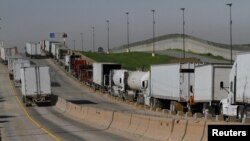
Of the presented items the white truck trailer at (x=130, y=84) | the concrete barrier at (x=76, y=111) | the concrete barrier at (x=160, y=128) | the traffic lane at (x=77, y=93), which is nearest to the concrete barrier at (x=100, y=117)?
the concrete barrier at (x=76, y=111)

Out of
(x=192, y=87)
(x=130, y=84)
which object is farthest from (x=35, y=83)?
(x=192, y=87)

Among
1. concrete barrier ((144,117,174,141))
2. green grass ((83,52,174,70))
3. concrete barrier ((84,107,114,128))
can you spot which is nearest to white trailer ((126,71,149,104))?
concrete barrier ((84,107,114,128))

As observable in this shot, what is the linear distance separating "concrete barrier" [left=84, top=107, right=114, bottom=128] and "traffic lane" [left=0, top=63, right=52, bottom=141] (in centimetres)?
401

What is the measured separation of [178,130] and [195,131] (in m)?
2.23

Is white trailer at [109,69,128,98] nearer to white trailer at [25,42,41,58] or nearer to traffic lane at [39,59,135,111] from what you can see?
traffic lane at [39,59,135,111]

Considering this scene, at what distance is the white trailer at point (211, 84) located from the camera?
36188mm

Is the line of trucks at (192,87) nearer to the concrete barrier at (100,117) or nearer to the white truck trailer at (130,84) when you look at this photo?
the white truck trailer at (130,84)

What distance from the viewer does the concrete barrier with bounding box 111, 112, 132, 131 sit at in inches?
1138

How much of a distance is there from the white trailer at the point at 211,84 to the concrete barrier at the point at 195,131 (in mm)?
16908

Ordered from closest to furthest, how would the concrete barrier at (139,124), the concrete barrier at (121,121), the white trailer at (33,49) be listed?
the concrete barrier at (139,124)
the concrete barrier at (121,121)
the white trailer at (33,49)

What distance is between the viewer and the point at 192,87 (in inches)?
1607

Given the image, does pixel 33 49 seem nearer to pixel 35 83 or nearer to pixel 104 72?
pixel 104 72

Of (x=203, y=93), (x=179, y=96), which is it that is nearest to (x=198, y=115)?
(x=203, y=93)

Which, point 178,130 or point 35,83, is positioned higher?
point 35,83
